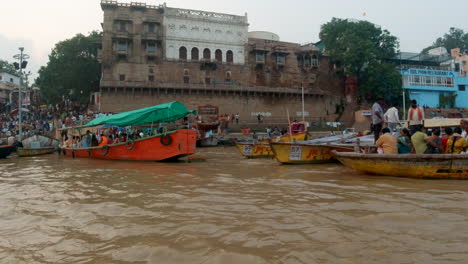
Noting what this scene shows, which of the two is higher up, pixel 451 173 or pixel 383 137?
pixel 383 137

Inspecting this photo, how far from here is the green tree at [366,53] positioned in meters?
37.6

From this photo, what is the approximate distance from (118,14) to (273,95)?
1947cm

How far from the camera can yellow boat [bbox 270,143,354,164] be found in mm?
10195

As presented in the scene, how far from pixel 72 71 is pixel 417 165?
37235mm

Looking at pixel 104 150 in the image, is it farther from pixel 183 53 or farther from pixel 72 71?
pixel 72 71

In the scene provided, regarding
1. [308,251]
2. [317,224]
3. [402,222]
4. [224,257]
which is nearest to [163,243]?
[224,257]

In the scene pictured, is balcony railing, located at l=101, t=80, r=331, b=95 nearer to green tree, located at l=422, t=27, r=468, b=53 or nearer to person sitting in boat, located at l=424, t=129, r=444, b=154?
person sitting in boat, located at l=424, t=129, r=444, b=154

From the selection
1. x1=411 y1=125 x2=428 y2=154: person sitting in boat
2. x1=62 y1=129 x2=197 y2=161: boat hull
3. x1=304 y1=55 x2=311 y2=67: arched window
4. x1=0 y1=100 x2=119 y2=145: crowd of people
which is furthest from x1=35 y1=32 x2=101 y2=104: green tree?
x1=411 y1=125 x2=428 y2=154: person sitting in boat

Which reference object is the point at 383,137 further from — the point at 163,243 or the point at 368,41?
the point at 368,41

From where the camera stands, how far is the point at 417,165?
6.83 m

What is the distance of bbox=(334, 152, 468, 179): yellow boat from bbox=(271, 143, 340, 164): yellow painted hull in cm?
289

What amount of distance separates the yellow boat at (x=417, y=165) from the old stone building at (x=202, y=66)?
95.8ft

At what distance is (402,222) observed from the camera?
362 cm

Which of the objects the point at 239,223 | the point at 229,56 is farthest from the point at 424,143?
the point at 229,56
